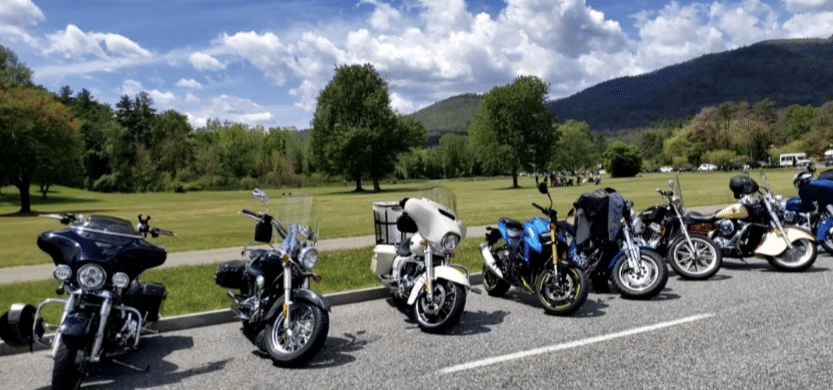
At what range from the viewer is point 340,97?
62.6 metres

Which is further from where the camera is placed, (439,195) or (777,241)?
(777,241)

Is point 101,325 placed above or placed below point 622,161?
below

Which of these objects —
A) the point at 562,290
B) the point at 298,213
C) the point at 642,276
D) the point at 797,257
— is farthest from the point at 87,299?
the point at 797,257

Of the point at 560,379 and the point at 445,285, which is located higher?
the point at 445,285

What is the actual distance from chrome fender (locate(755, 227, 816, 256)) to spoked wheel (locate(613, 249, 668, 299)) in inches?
105

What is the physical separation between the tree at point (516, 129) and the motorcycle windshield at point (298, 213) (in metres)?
57.0

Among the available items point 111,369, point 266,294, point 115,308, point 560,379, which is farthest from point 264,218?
point 560,379

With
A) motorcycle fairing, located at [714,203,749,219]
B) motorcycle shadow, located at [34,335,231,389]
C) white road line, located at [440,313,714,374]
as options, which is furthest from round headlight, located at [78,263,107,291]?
motorcycle fairing, located at [714,203,749,219]

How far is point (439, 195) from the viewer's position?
25.2 ft

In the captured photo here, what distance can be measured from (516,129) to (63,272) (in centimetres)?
6089

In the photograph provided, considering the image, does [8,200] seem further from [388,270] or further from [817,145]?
[817,145]

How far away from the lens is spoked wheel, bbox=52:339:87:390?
15.0 feet

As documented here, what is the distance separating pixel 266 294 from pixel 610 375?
3.18m

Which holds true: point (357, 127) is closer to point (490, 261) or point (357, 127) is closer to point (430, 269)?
point (490, 261)
